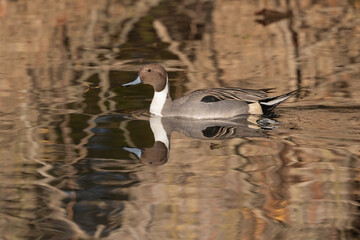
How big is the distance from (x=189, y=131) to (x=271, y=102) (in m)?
1.01

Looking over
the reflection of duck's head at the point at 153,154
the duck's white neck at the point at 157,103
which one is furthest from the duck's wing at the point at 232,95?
the reflection of duck's head at the point at 153,154

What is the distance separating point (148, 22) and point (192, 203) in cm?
804

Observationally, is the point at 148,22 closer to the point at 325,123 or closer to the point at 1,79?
the point at 1,79

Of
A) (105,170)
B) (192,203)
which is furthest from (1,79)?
(192,203)

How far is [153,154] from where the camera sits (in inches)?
284

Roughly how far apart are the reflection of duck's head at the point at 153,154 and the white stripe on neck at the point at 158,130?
114 mm

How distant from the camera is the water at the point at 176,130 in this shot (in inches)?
218

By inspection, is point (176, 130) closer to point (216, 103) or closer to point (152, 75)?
point (216, 103)

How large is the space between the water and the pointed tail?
6.9 inches

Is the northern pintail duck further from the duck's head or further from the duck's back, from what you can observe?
the duck's head

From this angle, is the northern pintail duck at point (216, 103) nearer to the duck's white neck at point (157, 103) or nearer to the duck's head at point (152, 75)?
the duck's white neck at point (157, 103)

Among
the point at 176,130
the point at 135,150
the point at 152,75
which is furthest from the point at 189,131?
the point at 152,75

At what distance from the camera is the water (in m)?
5.55

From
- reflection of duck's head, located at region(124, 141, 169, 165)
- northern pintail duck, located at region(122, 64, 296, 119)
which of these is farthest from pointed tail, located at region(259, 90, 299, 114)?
reflection of duck's head, located at region(124, 141, 169, 165)
